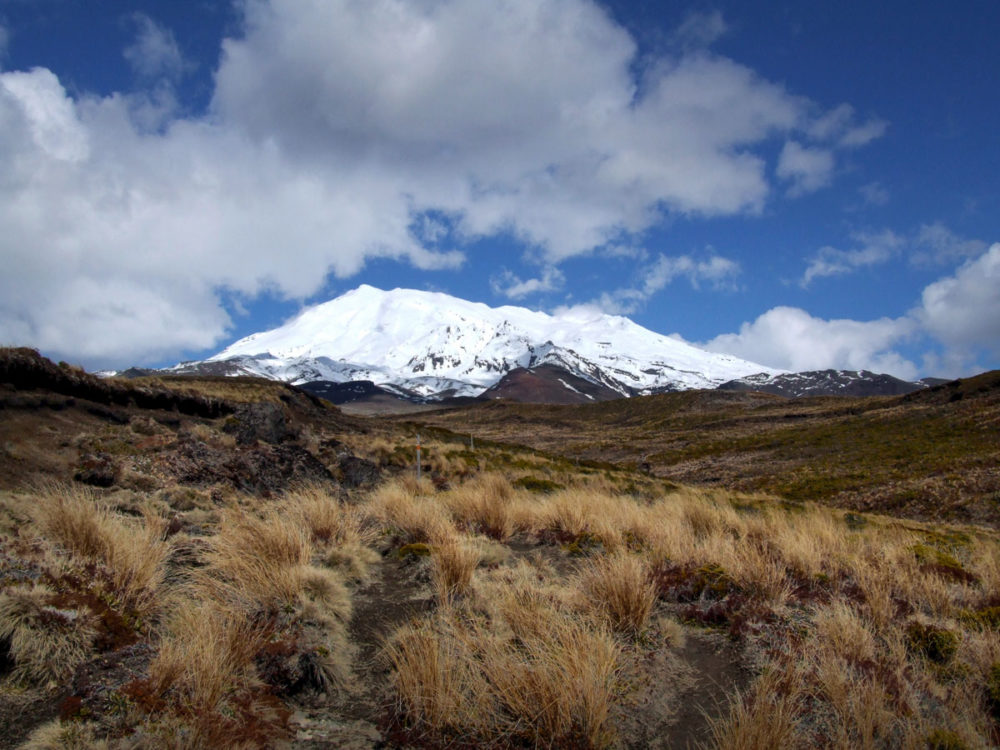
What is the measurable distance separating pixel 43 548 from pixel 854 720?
6432 mm

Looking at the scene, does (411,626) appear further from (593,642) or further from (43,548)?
(43,548)

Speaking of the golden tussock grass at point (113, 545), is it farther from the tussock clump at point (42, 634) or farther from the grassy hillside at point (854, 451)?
the grassy hillside at point (854, 451)

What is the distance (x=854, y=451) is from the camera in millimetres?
36656

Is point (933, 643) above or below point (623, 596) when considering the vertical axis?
below

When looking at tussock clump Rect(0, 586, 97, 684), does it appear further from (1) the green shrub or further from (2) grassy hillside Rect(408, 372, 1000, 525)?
(2) grassy hillside Rect(408, 372, 1000, 525)

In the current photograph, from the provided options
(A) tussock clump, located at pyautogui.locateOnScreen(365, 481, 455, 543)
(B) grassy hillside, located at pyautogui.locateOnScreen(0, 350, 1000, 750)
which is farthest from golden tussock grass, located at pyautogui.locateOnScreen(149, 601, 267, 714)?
(A) tussock clump, located at pyautogui.locateOnScreen(365, 481, 455, 543)

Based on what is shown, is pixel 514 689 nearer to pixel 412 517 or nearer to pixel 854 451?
pixel 412 517

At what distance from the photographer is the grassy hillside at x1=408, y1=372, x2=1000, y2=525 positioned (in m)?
23.5

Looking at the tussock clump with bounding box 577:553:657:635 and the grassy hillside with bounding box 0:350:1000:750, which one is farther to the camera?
the tussock clump with bounding box 577:553:657:635

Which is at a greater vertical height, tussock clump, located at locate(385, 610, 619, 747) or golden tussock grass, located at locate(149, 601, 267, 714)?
golden tussock grass, located at locate(149, 601, 267, 714)

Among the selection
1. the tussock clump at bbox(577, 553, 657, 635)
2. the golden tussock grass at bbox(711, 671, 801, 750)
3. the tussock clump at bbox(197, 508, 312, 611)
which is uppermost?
the tussock clump at bbox(197, 508, 312, 611)

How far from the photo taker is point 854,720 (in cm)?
323

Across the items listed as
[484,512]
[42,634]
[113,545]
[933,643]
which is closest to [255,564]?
A: [113,545]

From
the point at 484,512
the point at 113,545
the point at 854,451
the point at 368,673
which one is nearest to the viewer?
the point at 368,673
